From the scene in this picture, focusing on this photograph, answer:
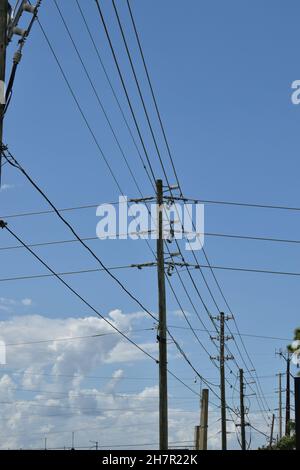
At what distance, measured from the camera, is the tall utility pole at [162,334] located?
2609 cm

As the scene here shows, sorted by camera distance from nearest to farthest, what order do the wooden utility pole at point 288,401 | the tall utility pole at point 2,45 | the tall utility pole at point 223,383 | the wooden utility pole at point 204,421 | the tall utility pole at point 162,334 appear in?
the tall utility pole at point 2,45, the tall utility pole at point 162,334, the wooden utility pole at point 204,421, the tall utility pole at point 223,383, the wooden utility pole at point 288,401

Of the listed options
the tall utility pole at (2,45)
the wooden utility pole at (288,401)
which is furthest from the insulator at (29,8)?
the wooden utility pole at (288,401)

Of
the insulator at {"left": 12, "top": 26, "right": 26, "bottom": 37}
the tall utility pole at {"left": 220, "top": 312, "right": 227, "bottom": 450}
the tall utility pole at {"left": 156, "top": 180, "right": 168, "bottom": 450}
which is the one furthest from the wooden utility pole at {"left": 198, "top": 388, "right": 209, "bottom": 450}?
the insulator at {"left": 12, "top": 26, "right": 26, "bottom": 37}

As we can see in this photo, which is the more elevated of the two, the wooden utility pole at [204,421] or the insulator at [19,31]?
the insulator at [19,31]

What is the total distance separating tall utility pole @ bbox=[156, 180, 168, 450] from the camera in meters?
26.1

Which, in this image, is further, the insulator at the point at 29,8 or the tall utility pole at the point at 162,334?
the tall utility pole at the point at 162,334

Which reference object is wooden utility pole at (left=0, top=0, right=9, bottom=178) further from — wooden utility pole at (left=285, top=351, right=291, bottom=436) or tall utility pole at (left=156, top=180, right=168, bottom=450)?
wooden utility pole at (left=285, top=351, right=291, bottom=436)

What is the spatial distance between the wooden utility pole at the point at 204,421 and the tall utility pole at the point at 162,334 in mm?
12989

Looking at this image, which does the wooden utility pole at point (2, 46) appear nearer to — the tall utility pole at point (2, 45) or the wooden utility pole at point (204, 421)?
the tall utility pole at point (2, 45)

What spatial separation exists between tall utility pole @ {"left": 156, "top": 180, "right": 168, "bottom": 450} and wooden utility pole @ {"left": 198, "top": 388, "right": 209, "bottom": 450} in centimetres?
1299
